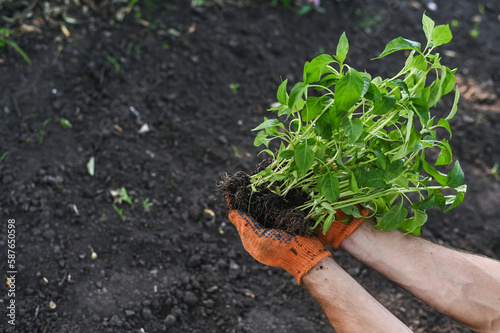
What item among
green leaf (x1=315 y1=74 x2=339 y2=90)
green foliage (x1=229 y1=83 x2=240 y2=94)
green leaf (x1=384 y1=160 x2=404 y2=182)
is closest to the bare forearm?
green leaf (x1=384 y1=160 x2=404 y2=182)

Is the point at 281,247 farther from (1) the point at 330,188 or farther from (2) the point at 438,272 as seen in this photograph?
(2) the point at 438,272

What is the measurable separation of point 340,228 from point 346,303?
0.27 m

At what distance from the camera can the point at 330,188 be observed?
4.16 feet

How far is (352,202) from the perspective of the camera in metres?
1.44

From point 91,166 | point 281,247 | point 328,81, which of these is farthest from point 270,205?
point 91,166

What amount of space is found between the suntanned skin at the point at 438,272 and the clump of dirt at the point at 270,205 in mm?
237

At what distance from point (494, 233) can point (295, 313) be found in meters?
1.20

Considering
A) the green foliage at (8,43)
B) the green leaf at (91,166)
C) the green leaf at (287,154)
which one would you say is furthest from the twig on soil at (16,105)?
the green leaf at (287,154)

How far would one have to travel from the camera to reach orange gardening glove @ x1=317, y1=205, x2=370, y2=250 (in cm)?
152

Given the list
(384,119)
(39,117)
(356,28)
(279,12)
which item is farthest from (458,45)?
(39,117)

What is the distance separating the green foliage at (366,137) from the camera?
3.74ft

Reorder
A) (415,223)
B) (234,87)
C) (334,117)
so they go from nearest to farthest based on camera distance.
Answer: (334,117) < (415,223) < (234,87)

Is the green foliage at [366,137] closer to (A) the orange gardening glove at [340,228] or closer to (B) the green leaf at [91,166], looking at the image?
(A) the orange gardening glove at [340,228]

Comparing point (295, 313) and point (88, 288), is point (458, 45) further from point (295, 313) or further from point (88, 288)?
point (88, 288)
